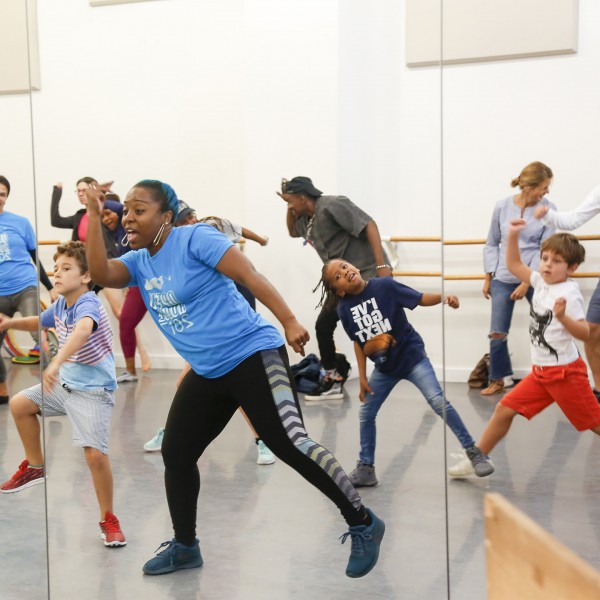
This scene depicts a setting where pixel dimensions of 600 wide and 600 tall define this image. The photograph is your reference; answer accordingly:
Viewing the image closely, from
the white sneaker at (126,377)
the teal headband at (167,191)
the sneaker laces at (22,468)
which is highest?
the teal headband at (167,191)

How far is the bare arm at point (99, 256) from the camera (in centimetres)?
261

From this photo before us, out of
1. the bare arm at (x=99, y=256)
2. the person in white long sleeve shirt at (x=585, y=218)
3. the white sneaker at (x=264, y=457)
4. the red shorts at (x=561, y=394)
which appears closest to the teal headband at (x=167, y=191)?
the bare arm at (x=99, y=256)

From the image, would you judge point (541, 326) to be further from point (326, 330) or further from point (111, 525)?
point (111, 525)

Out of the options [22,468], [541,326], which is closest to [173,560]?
[22,468]

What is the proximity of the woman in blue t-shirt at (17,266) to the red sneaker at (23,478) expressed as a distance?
0.54 metres

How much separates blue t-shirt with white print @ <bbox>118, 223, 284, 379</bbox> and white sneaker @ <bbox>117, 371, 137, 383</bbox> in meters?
0.51

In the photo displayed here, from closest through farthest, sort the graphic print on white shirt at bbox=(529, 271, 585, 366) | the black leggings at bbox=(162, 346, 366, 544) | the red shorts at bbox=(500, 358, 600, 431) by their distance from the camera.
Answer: the black leggings at bbox=(162, 346, 366, 544) → the graphic print on white shirt at bbox=(529, 271, 585, 366) → the red shorts at bbox=(500, 358, 600, 431)

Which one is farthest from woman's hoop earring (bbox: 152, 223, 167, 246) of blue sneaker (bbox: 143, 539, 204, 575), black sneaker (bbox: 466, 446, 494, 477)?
black sneaker (bbox: 466, 446, 494, 477)

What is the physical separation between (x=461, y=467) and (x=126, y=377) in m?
1.08

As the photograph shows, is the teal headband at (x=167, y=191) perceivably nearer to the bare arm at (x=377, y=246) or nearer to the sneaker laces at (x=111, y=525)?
the bare arm at (x=377, y=246)

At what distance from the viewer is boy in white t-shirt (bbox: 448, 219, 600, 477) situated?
2668 millimetres

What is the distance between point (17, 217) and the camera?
304 centimetres

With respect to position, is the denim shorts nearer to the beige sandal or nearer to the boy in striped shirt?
the boy in striped shirt

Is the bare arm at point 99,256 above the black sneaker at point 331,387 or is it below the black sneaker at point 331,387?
above
